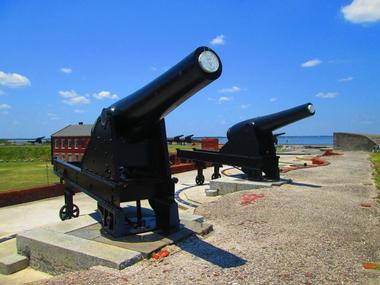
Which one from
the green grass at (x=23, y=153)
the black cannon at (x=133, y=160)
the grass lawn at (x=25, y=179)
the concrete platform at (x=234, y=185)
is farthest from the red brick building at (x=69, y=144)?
the black cannon at (x=133, y=160)

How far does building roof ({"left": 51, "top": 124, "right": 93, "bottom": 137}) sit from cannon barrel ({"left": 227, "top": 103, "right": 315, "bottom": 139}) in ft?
128

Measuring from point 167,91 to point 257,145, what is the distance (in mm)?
7724

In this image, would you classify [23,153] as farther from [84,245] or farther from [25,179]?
[84,245]

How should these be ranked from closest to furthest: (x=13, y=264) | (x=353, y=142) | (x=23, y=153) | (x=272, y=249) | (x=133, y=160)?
(x=272, y=249) → (x=13, y=264) → (x=133, y=160) → (x=353, y=142) → (x=23, y=153)

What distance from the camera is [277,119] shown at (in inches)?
480

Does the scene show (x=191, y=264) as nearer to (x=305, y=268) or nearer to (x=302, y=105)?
(x=305, y=268)

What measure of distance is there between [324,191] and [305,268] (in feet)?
20.2

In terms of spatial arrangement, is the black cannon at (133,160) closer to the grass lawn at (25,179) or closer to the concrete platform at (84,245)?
the concrete platform at (84,245)

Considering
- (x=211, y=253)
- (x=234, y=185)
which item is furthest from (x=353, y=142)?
(x=211, y=253)

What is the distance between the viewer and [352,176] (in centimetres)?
1509

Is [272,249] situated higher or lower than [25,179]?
lower

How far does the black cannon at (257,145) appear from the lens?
12.2 metres

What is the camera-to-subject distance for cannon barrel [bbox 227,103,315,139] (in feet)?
38.8

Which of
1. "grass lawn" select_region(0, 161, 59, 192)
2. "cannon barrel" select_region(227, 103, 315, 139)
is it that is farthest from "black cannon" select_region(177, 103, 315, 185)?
"grass lawn" select_region(0, 161, 59, 192)
